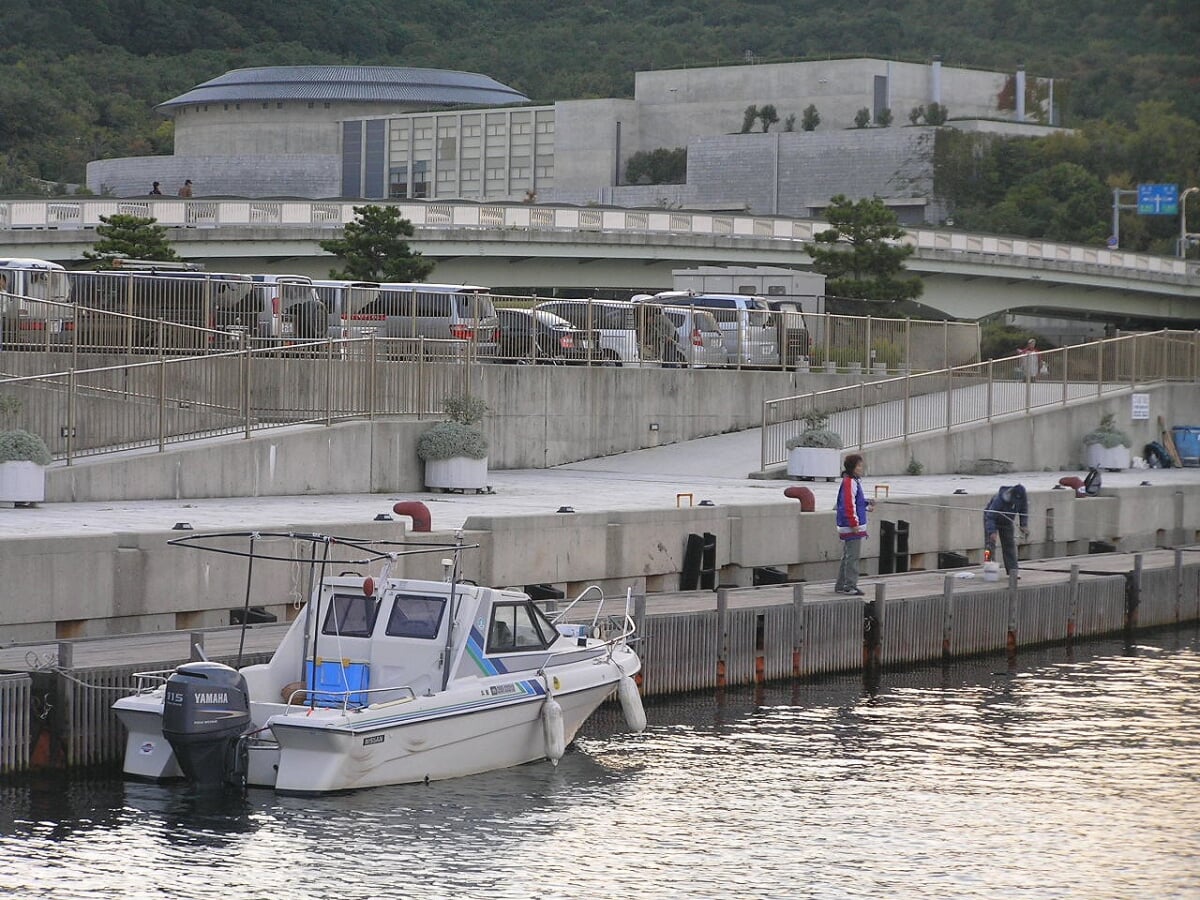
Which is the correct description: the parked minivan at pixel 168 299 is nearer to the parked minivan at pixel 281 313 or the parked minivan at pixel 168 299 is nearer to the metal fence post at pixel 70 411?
the parked minivan at pixel 281 313

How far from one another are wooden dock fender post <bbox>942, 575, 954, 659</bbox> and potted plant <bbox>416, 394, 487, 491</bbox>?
8.24m

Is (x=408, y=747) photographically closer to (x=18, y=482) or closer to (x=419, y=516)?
(x=419, y=516)

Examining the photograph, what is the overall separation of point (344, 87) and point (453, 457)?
409ft

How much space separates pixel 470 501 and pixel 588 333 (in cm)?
956

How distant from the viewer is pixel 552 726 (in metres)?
19.1

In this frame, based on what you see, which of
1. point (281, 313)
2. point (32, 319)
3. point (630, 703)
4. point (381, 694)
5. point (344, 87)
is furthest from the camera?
point (344, 87)

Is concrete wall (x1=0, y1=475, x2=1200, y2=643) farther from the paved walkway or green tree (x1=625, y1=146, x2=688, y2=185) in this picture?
green tree (x1=625, y1=146, x2=688, y2=185)

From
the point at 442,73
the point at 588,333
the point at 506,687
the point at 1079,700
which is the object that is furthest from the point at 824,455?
the point at 442,73

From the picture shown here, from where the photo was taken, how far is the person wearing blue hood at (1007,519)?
1135 inches

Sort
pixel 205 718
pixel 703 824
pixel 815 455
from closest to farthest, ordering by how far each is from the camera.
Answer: pixel 205 718, pixel 703 824, pixel 815 455

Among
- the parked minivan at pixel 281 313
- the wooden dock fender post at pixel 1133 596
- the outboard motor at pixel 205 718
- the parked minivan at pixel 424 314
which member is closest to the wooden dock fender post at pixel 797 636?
the wooden dock fender post at pixel 1133 596

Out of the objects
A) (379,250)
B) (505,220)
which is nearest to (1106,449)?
(379,250)

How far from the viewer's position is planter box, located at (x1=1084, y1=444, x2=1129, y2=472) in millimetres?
43688

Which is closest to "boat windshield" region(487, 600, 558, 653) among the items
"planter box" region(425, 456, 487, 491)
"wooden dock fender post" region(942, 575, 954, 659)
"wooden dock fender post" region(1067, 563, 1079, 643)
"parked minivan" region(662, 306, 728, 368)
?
"wooden dock fender post" region(942, 575, 954, 659)
